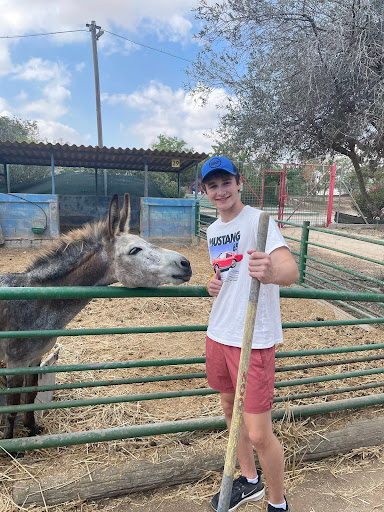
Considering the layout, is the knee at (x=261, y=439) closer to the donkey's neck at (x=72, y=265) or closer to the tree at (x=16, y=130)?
the donkey's neck at (x=72, y=265)

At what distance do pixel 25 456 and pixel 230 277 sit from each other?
198 cm

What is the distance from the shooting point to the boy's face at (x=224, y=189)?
1716 millimetres

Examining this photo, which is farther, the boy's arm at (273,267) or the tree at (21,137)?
the tree at (21,137)

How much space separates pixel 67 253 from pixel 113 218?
1.54 ft

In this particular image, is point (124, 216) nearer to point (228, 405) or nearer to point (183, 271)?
point (183, 271)

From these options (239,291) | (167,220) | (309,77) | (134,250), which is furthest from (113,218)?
(167,220)

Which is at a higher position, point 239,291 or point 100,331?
point 239,291

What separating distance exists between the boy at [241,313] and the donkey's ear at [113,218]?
2.55 ft

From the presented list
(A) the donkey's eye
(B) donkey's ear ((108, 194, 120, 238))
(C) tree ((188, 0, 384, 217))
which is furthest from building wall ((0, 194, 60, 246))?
(A) the donkey's eye

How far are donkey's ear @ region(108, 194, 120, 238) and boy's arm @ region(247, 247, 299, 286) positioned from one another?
120cm

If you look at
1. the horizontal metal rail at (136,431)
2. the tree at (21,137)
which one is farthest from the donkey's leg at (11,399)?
the tree at (21,137)

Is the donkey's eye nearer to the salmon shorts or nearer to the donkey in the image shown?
the donkey

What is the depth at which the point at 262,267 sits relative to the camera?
1.36m

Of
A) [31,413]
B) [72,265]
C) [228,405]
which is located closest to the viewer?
[228,405]
